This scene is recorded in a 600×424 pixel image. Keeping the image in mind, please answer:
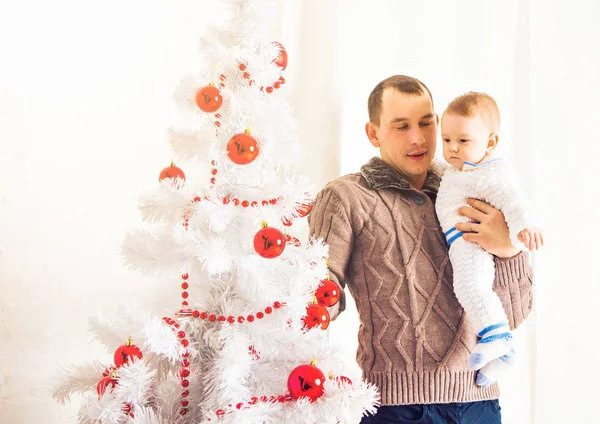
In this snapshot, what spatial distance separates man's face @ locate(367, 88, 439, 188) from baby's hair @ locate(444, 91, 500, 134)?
107mm

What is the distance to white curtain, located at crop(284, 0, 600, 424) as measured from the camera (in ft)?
6.23

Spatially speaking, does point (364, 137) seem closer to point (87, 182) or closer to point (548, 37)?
point (548, 37)

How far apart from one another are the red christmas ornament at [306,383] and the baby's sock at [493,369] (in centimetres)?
57

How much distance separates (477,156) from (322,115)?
0.59 m

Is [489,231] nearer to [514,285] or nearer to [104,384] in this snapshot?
[514,285]

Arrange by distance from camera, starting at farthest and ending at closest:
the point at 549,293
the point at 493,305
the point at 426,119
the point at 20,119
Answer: the point at 549,293, the point at 426,119, the point at 20,119, the point at 493,305

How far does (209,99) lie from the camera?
1.09m

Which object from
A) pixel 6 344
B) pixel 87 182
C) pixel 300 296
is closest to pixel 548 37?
pixel 300 296

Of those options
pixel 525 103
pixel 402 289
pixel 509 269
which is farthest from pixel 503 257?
pixel 525 103

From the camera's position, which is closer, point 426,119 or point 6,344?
point 6,344

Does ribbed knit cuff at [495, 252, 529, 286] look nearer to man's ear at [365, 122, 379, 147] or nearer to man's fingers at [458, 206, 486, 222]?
man's fingers at [458, 206, 486, 222]

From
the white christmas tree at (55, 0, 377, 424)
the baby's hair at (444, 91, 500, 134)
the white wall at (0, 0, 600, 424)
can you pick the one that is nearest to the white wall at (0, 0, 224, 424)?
the white wall at (0, 0, 600, 424)

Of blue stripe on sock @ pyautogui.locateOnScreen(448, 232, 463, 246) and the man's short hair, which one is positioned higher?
the man's short hair

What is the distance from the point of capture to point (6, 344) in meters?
1.48
